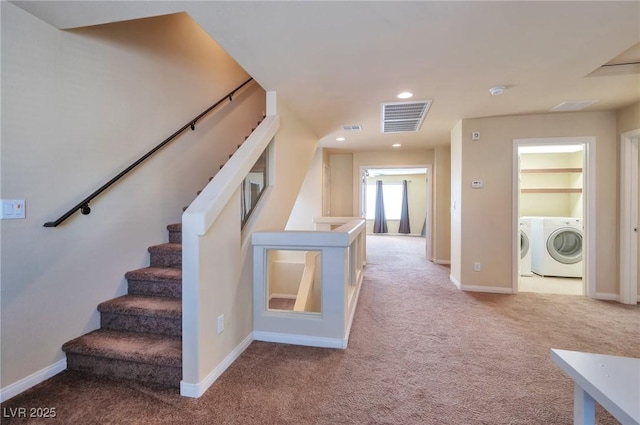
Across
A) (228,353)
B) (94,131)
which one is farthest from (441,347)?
(94,131)

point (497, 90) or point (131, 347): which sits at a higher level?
point (497, 90)

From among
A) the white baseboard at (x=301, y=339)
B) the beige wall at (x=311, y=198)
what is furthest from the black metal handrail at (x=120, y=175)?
the beige wall at (x=311, y=198)

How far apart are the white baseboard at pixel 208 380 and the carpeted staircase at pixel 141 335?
0.10m

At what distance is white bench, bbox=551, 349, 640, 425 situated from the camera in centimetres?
89

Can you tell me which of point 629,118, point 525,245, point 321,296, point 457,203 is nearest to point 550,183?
point 525,245

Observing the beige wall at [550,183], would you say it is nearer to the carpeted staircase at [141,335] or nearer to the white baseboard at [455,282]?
the white baseboard at [455,282]

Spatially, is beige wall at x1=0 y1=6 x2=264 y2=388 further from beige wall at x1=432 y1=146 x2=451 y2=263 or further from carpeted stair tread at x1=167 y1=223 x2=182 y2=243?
beige wall at x1=432 y1=146 x2=451 y2=263

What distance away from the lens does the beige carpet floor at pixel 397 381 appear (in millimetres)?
1543

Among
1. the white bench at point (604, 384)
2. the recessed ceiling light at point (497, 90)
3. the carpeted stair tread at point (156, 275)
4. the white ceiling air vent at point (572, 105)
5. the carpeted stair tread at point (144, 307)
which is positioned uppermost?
the white ceiling air vent at point (572, 105)

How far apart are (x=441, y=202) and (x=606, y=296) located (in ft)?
9.40

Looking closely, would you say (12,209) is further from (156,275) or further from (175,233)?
(175,233)

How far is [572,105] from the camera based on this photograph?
3283 millimetres

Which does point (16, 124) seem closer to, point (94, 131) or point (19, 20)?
point (94, 131)

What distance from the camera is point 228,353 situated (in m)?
2.03
